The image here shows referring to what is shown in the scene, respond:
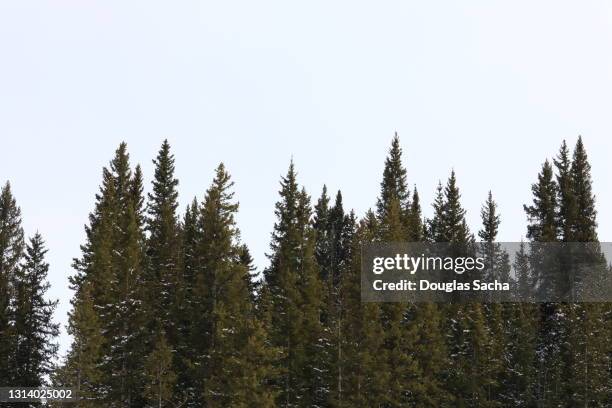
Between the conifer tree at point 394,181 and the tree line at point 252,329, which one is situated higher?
the conifer tree at point 394,181

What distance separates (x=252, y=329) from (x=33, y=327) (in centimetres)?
2976

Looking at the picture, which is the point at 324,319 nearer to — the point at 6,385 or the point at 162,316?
the point at 162,316

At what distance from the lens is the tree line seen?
191 feet

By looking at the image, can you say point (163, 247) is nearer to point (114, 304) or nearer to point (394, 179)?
point (114, 304)

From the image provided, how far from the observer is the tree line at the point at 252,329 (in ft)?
191

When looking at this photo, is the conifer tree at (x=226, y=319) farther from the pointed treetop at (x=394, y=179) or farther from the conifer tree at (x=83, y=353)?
the pointed treetop at (x=394, y=179)

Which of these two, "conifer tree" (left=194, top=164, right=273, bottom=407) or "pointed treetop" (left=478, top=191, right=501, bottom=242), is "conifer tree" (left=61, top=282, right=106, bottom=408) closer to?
"conifer tree" (left=194, top=164, right=273, bottom=407)

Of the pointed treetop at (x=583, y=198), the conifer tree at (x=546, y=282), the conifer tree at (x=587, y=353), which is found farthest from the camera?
the pointed treetop at (x=583, y=198)

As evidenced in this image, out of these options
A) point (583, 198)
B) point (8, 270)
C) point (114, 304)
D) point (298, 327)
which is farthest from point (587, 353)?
point (8, 270)

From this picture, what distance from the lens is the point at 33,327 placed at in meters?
78.0

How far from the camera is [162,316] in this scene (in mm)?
67188

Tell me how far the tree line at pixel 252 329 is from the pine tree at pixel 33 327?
0.40 feet

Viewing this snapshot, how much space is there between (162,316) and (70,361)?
11312 mm

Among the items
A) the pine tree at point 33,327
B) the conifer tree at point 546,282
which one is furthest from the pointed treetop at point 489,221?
the pine tree at point 33,327
